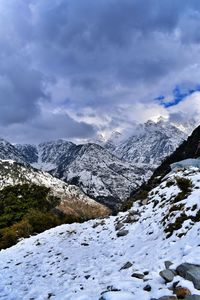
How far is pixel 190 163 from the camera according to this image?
139ft

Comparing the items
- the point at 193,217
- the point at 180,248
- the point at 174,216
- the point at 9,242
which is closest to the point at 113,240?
the point at 174,216

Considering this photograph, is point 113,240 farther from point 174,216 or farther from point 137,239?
point 174,216

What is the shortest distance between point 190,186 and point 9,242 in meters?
22.9

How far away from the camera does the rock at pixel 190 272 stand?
1287cm

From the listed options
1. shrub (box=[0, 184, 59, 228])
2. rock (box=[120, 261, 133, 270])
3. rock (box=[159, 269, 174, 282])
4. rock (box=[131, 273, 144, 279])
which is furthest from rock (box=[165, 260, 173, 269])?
shrub (box=[0, 184, 59, 228])

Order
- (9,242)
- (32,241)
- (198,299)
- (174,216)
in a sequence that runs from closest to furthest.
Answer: (198,299) < (174,216) < (32,241) < (9,242)

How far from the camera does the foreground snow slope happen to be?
15125 mm

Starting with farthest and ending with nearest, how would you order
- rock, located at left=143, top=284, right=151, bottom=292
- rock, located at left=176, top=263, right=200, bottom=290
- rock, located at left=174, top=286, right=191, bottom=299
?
rock, located at left=143, top=284, right=151, bottom=292 → rock, located at left=176, top=263, right=200, bottom=290 → rock, located at left=174, top=286, right=191, bottom=299

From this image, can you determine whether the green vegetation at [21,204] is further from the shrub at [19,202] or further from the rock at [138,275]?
the rock at [138,275]

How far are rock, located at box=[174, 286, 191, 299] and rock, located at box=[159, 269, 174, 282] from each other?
0.96 m

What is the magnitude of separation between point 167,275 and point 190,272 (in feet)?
3.20

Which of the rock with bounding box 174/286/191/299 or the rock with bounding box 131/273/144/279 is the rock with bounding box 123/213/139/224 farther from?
the rock with bounding box 174/286/191/299

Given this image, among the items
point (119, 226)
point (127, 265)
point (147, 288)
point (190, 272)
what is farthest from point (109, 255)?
point (190, 272)

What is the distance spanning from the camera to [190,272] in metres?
13.3
